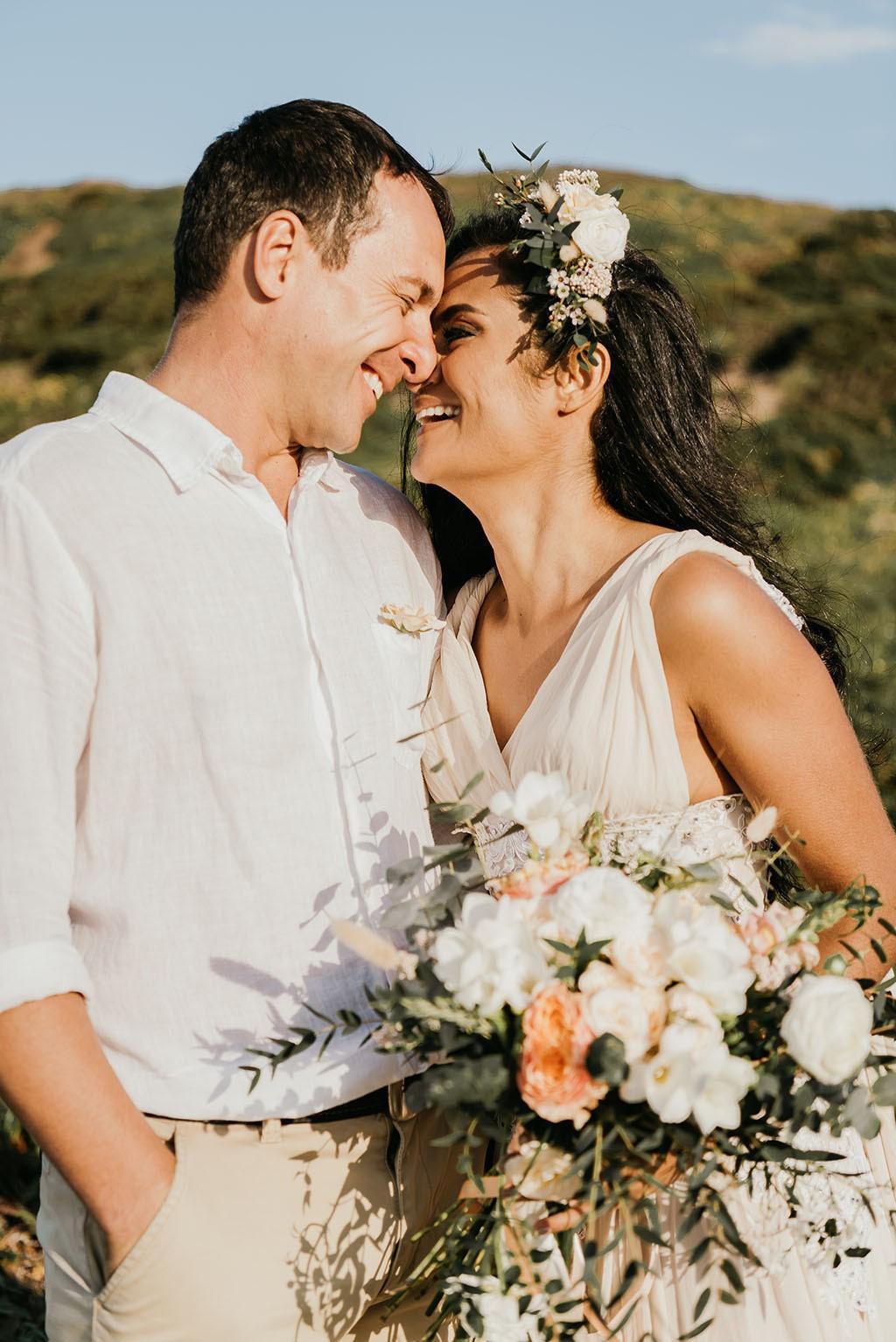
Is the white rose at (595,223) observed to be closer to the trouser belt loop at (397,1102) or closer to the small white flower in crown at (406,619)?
the small white flower in crown at (406,619)

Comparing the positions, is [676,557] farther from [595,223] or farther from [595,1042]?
[595,1042]

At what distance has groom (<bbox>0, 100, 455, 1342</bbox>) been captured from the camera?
219 cm

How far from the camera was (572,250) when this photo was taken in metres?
3.14

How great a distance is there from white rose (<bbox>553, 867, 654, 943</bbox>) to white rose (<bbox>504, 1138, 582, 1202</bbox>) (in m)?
0.33

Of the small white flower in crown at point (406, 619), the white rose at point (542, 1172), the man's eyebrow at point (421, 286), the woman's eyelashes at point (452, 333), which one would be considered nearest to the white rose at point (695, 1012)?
the white rose at point (542, 1172)

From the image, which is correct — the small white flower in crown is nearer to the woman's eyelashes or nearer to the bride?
the bride

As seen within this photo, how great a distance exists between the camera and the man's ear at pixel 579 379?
3.21 meters

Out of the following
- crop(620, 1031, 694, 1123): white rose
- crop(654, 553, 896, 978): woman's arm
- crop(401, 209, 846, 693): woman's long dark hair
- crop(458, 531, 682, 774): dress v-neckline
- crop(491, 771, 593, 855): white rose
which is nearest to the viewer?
crop(620, 1031, 694, 1123): white rose

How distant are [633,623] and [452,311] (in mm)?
1010

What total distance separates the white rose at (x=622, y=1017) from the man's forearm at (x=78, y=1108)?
88 cm

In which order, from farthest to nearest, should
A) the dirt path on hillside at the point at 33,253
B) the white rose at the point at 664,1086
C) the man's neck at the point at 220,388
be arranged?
the dirt path on hillside at the point at 33,253 → the man's neck at the point at 220,388 → the white rose at the point at 664,1086

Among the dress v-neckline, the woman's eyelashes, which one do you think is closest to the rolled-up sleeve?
the dress v-neckline

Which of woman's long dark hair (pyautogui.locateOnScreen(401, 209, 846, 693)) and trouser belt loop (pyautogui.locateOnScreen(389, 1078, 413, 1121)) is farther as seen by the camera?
woman's long dark hair (pyautogui.locateOnScreen(401, 209, 846, 693))

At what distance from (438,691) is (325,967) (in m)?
1.01
